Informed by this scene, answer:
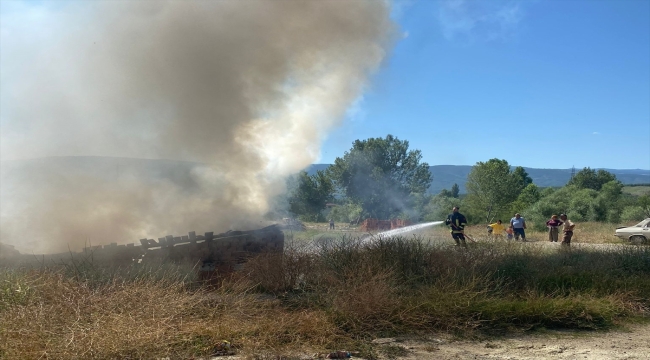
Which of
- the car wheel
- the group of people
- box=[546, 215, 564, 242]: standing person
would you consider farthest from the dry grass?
the car wheel

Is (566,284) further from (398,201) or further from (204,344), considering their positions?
(398,201)

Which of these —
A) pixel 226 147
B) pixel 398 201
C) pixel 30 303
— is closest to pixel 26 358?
pixel 30 303

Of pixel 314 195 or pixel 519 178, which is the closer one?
pixel 314 195

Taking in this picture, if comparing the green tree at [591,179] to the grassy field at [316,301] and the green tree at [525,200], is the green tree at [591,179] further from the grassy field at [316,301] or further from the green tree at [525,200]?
the grassy field at [316,301]

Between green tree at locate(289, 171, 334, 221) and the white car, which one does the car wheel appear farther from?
green tree at locate(289, 171, 334, 221)

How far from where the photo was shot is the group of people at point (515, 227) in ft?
48.1

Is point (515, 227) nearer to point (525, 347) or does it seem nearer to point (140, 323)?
point (525, 347)

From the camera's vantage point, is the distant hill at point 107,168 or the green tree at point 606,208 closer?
the distant hill at point 107,168

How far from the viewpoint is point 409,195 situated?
141ft

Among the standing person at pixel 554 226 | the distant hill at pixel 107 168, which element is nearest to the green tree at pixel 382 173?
the standing person at pixel 554 226

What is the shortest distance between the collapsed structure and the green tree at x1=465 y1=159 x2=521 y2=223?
109 feet

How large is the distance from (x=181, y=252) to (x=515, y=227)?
15.5m

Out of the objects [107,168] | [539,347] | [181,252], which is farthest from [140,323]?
[107,168]

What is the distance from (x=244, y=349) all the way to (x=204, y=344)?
0.46 metres
